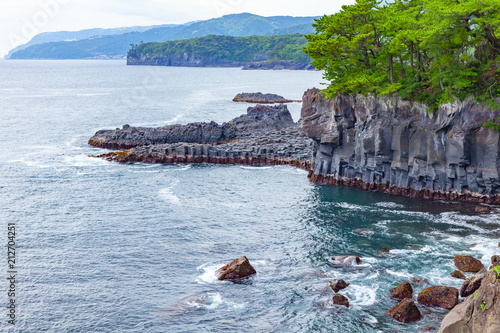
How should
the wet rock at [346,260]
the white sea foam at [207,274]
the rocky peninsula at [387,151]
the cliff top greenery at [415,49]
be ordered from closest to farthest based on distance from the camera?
the white sea foam at [207,274] → the wet rock at [346,260] → the cliff top greenery at [415,49] → the rocky peninsula at [387,151]

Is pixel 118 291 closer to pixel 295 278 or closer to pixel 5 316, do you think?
pixel 5 316

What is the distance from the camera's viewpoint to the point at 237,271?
46344 mm

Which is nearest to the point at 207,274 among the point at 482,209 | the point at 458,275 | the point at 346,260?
the point at 346,260

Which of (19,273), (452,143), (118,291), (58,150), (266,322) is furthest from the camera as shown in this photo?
(58,150)

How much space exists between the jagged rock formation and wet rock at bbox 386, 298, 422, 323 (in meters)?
49.8

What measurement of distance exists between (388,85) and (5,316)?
55.1 m

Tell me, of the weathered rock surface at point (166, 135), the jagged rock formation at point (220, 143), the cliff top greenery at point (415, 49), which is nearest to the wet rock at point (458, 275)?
the cliff top greenery at point (415, 49)

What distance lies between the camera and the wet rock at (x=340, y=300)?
40.9m

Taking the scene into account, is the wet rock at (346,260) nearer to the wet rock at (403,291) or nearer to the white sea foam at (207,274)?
the wet rock at (403,291)

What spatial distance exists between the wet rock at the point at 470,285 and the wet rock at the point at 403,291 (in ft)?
13.0

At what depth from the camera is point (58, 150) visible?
106375mm

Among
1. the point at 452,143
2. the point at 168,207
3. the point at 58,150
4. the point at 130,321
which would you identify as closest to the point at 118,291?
the point at 130,321

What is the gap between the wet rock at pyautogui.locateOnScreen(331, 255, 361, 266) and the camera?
48.8 m

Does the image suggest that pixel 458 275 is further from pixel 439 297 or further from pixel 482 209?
pixel 482 209
